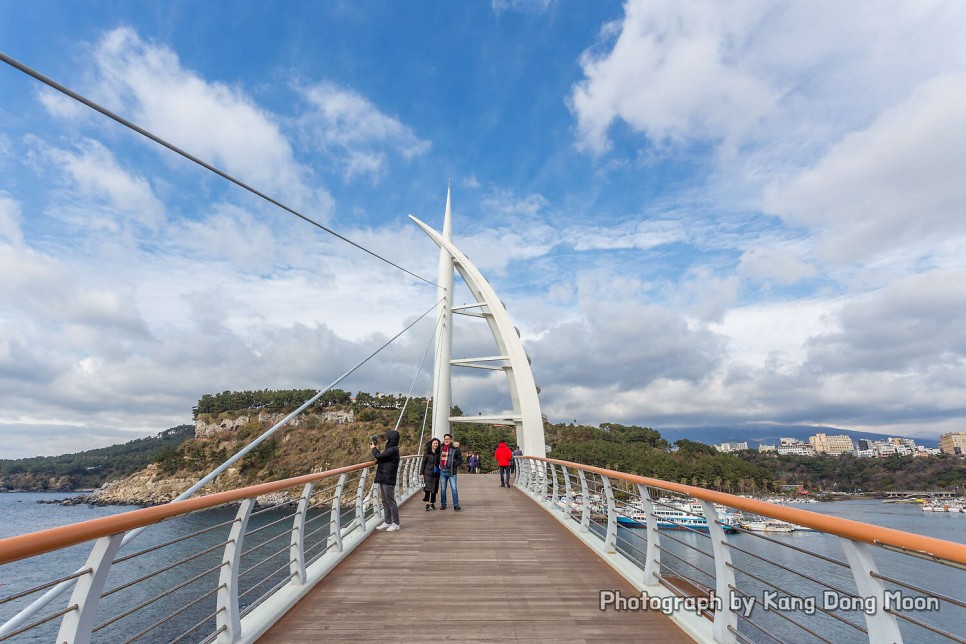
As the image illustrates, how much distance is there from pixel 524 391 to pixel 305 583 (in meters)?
11.6

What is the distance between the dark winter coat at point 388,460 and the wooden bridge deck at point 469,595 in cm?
71

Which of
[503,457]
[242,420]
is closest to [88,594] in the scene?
[503,457]

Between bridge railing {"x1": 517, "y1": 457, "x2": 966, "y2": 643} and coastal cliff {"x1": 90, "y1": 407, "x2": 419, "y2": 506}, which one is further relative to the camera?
coastal cliff {"x1": 90, "y1": 407, "x2": 419, "y2": 506}

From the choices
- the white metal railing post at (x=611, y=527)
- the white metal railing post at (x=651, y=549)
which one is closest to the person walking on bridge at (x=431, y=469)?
the white metal railing post at (x=611, y=527)

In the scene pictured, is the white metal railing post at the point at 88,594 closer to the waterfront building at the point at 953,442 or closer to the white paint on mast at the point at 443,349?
the white paint on mast at the point at 443,349

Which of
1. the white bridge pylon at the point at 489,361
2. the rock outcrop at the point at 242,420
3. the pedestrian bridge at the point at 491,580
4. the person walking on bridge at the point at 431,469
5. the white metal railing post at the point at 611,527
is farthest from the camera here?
the rock outcrop at the point at 242,420

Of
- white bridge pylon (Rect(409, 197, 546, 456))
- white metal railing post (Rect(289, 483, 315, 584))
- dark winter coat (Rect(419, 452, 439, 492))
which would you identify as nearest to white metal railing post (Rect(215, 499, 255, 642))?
white metal railing post (Rect(289, 483, 315, 584))

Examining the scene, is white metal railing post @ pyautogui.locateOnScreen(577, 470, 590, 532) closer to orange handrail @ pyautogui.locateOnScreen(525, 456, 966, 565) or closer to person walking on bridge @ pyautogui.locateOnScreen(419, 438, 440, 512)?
person walking on bridge @ pyautogui.locateOnScreen(419, 438, 440, 512)

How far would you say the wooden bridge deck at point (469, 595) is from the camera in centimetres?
303

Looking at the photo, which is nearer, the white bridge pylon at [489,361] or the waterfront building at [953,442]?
the white bridge pylon at [489,361]

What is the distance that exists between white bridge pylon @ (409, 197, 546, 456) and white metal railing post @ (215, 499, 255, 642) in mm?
11851

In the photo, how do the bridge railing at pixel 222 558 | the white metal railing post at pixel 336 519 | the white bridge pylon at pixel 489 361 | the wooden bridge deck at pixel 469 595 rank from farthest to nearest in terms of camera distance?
1. the white bridge pylon at pixel 489 361
2. the white metal railing post at pixel 336 519
3. the wooden bridge deck at pixel 469 595
4. the bridge railing at pixel 222 558

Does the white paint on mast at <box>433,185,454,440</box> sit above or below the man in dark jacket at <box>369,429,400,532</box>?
above

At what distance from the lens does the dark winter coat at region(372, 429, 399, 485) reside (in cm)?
621
